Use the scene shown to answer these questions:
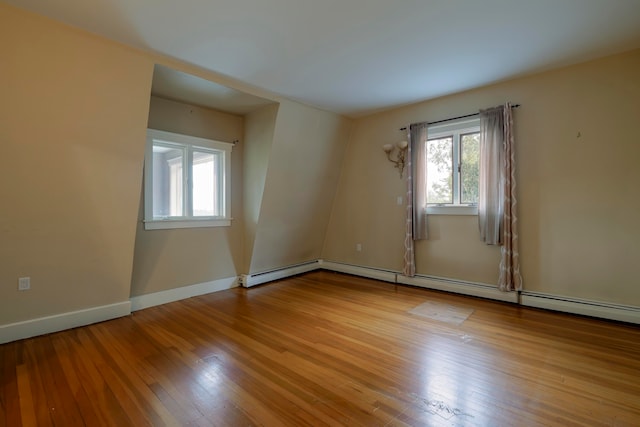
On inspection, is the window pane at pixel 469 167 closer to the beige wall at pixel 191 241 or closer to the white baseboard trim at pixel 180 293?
the beige wall at pixel 191 241

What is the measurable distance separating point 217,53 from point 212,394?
283 cm

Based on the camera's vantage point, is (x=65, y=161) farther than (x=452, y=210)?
No

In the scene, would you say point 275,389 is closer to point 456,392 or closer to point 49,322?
point 456,392

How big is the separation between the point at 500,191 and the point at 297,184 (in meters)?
2.74

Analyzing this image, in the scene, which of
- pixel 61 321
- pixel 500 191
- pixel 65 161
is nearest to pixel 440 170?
pixel 500 191

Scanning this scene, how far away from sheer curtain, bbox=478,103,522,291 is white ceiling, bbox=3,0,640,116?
55cm

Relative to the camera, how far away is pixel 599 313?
3.23 metres

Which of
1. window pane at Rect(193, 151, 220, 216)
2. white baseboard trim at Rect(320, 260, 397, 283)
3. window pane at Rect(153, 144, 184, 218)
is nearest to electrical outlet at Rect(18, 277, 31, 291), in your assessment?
window pane at Rect(153, 144, 184, 218)

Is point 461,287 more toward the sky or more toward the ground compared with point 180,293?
more toward the sky

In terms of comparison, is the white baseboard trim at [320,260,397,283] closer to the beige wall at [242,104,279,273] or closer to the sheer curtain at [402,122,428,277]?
the sheer curtain at [402,122,428,277]

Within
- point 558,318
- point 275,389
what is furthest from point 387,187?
point 275,389

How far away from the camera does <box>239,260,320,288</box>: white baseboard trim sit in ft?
15.5

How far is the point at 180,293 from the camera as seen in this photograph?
4.06 meters

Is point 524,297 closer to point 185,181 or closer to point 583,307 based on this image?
point 583,307
